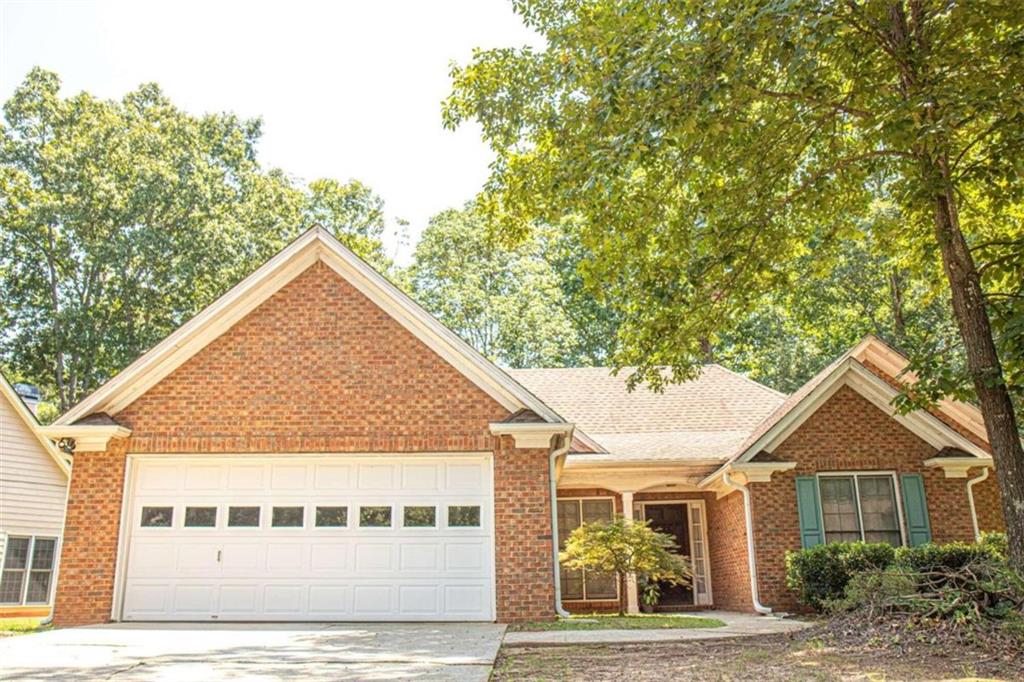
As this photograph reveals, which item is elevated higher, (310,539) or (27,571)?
(310,539)

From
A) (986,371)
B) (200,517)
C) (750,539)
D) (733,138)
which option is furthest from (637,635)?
(200,517)

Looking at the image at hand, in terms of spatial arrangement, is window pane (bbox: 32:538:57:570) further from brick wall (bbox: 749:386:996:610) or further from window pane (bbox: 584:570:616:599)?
brick wall (bbox: 749:386:996:610)

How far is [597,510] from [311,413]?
7102 millimetres

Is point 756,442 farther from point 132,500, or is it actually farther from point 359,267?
point 132,500

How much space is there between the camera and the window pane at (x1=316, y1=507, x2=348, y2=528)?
12.0m

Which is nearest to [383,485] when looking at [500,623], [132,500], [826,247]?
[500,623]

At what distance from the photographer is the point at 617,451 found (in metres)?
15.7

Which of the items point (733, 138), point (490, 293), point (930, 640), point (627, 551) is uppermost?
point (490, 293)

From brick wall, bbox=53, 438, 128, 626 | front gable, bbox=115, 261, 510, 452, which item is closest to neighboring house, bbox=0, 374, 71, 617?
brick wall, bbox=53, 438, 128, 626

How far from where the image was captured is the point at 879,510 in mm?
13812

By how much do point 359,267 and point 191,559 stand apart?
508cm

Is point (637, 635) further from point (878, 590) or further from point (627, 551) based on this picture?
point (627, 551)

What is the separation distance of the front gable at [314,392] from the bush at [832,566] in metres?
5.42

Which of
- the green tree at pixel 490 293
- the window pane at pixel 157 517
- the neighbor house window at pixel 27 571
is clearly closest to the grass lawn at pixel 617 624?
the window pane at pixel 157 517
